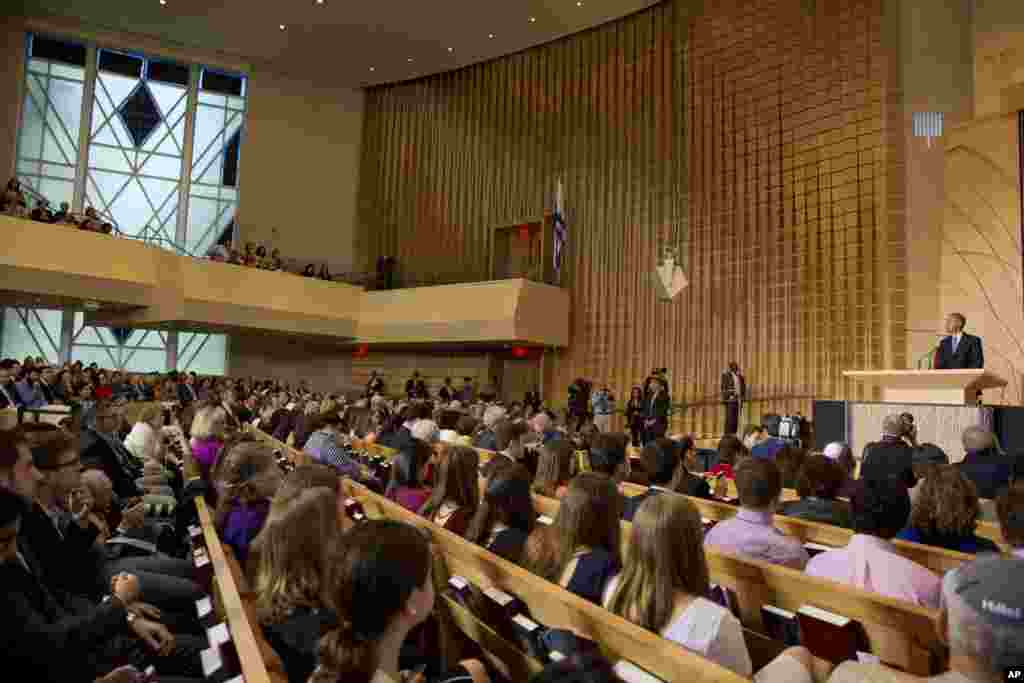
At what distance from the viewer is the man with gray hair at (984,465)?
3750 mm

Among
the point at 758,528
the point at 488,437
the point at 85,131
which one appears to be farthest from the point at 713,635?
the point at 85,131

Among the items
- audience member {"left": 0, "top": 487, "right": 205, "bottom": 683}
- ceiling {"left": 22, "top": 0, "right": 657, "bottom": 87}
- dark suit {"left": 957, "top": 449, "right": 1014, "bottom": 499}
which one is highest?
ceiling {"left": 22, "top": 0, "right": 657, "bottom": 87}

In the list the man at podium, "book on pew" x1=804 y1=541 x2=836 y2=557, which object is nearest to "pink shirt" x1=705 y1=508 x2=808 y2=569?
"book on pew" x1=804 y1=541 x2=836 y2=557

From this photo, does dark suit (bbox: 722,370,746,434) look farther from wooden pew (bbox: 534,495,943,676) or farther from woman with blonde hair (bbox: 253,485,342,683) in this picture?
woman with blonde hair (bbox: 253,485,342,683)

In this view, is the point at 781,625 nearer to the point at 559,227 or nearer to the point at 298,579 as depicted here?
the point at 298,579

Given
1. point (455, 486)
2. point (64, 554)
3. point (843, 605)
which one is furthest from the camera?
point (455, 486)

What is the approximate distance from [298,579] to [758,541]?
147cm

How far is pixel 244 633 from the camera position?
158 cm

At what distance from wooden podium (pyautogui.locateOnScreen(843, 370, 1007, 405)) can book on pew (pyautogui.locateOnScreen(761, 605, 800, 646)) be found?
190 inches

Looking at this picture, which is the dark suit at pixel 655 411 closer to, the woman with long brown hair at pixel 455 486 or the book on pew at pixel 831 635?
the woman with long brown hair at pixel 455 486

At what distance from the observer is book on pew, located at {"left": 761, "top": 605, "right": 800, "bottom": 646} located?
1.92 metres

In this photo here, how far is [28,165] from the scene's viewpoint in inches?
648

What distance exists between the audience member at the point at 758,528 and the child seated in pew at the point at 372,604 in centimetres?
145

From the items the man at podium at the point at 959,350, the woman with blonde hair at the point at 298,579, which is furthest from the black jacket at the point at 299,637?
the man at podium at the point at 959,350
